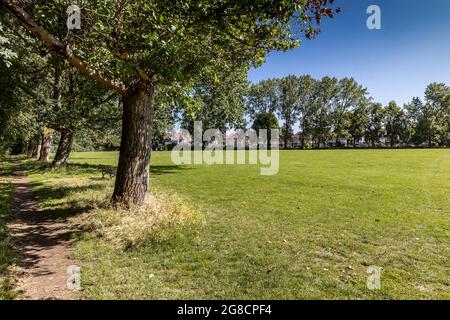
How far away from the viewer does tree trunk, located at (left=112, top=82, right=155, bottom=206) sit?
8.80 meters

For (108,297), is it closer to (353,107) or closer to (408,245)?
(408,245)

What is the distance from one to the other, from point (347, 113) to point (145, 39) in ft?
283

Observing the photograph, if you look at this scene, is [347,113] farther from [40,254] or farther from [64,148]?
[40,254]

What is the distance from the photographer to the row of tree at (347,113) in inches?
3206

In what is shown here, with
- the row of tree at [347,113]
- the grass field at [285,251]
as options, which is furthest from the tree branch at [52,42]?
the row of tree at [347,113]

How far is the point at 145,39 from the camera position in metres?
6.41

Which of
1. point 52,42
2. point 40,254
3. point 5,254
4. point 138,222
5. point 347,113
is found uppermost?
point 347,113

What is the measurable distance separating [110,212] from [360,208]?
7951 millimetres

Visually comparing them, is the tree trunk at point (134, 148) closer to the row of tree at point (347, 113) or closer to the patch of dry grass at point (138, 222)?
the patch of dry grass at point (138, 222)

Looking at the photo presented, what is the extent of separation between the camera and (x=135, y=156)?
8883 mm

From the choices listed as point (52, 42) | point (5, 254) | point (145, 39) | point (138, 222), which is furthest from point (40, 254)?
point (145, 39)

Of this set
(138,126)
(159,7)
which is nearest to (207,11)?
(159,7)

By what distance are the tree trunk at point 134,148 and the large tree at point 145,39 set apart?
0.03 metres

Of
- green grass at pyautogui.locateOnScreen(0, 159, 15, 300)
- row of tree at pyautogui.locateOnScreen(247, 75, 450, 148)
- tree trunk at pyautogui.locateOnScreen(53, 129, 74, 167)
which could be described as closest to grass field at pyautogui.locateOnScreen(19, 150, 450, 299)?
green grass at pyautogui.locateOnScreen(0, 159, 15, 300)
